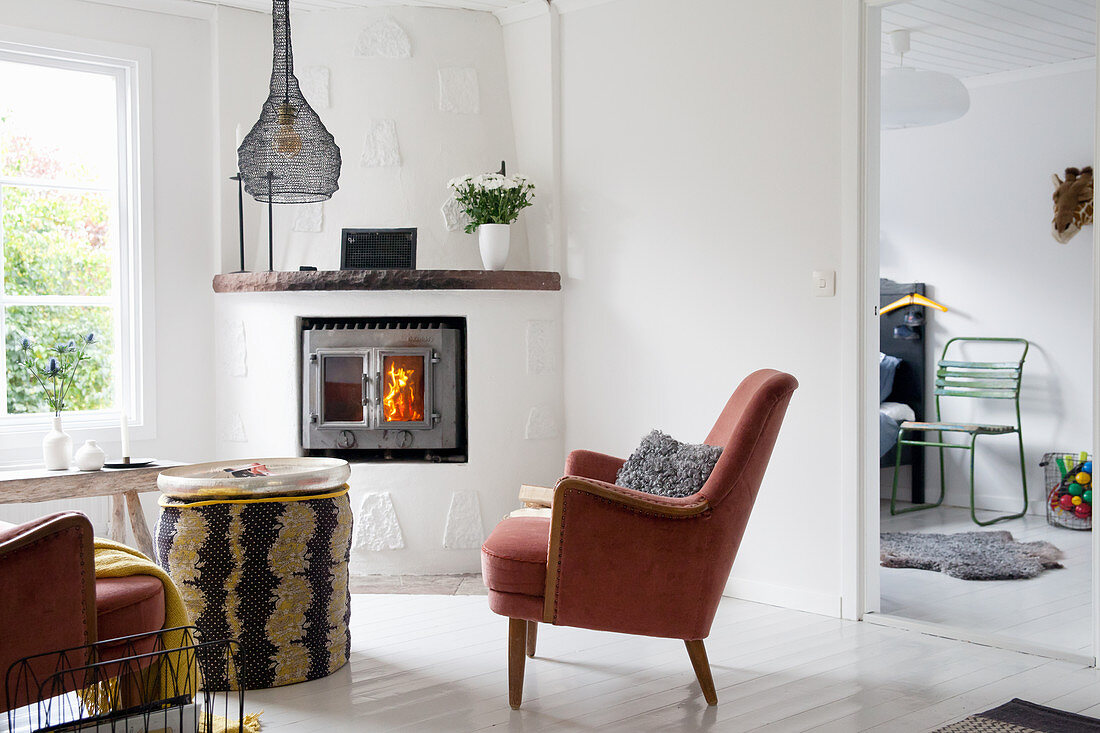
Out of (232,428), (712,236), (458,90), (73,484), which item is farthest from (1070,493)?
(73,484)

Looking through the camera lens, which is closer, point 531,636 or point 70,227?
point 531,636

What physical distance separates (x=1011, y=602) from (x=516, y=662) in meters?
2.14

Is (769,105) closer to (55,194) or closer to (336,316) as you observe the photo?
(336,316)

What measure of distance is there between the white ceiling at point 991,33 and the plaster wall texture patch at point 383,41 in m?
2.08

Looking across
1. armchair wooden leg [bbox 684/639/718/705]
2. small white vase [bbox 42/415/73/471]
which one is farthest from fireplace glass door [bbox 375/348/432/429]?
armchair wooden leg [bbox 684/639/718/705]

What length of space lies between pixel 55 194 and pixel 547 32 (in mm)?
2262

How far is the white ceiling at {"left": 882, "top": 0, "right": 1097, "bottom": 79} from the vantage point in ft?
15.4

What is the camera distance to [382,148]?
15.5 ft

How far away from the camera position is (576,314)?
184 inches

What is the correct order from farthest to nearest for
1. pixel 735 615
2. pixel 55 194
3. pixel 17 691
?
pixel 55 194
pixel 735 615
pixel 17 691

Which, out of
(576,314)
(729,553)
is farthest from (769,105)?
(729,553)

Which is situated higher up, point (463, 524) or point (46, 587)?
point (46, 587)

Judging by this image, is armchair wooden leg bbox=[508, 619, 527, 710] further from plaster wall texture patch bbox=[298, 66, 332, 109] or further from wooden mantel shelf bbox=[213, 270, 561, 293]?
plaster wall texture patch bbox=[298, 66, 332, 109]

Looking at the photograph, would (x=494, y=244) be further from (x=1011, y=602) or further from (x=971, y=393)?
(x=971, y=393)
